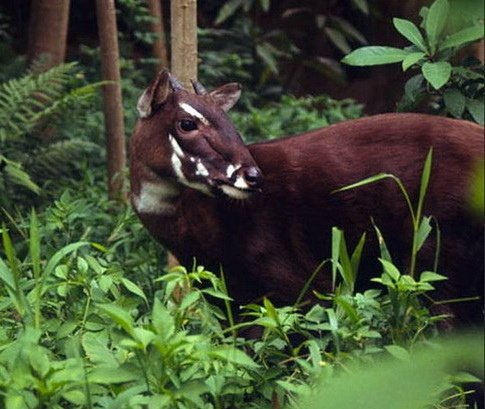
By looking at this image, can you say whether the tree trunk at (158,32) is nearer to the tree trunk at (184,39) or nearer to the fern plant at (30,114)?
the fern plant at (30,114)

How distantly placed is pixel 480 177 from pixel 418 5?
23.3ft

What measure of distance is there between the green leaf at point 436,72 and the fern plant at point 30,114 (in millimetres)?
2566

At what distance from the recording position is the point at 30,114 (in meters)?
6.77

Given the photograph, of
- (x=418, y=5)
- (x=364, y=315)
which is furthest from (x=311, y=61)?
(x=364, y=315)

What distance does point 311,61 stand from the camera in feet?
32.6

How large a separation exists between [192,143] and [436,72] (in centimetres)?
98

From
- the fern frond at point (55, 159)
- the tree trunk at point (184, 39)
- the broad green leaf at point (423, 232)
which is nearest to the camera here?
the broad green leaf at point (423, 232)

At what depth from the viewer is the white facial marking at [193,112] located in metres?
4.61

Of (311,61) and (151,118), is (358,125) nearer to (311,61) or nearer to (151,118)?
(151,118)

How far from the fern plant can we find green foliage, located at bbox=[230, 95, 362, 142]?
1500 millimetres

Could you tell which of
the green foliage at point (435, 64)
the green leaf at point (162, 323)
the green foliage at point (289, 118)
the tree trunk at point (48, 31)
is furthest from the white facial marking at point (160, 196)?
the green foliage at point (289, 118)

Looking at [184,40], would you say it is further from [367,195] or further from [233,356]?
[233,356]

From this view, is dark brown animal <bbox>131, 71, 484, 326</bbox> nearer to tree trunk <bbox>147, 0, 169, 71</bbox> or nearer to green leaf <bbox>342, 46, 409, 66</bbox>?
green leaf <bbox>342, 46, 409, 66</bbox>

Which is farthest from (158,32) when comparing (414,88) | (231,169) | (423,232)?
(423,232)
